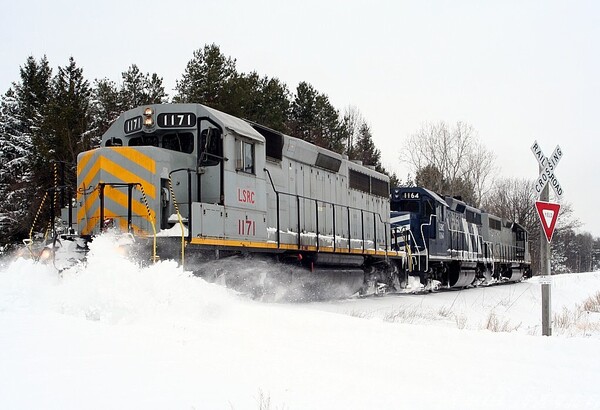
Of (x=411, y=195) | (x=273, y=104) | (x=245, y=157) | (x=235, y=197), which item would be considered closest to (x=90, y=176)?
(x=235, y=197)

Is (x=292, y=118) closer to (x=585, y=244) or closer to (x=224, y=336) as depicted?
(x=224, y=336)

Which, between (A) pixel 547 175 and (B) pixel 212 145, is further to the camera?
(B) pixel 212 145

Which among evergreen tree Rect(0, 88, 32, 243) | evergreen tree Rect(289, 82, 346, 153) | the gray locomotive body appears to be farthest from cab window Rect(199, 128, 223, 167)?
evergreen tree Rect(289, 82, 346, 153)

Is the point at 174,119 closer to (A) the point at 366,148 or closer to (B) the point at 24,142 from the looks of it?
(B) the point at 24,142

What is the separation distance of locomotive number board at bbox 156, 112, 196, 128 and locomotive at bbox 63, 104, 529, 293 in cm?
2

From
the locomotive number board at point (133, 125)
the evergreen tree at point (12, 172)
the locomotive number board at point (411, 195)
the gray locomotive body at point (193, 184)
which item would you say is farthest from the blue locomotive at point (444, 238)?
the evergreen tree at point (12, 172)

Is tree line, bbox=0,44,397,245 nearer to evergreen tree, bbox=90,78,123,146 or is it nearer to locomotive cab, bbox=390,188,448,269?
evergreen tree, bbox=90,78,123,146

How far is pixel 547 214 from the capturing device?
1000 centimetres

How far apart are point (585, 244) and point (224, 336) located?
488 feet

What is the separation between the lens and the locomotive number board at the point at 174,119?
430 inches

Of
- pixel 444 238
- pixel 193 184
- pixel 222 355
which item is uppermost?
pixel 193 184

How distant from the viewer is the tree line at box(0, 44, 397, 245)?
2678cm

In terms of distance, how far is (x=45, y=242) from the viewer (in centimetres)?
1009

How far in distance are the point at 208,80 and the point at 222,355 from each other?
93.9ft
